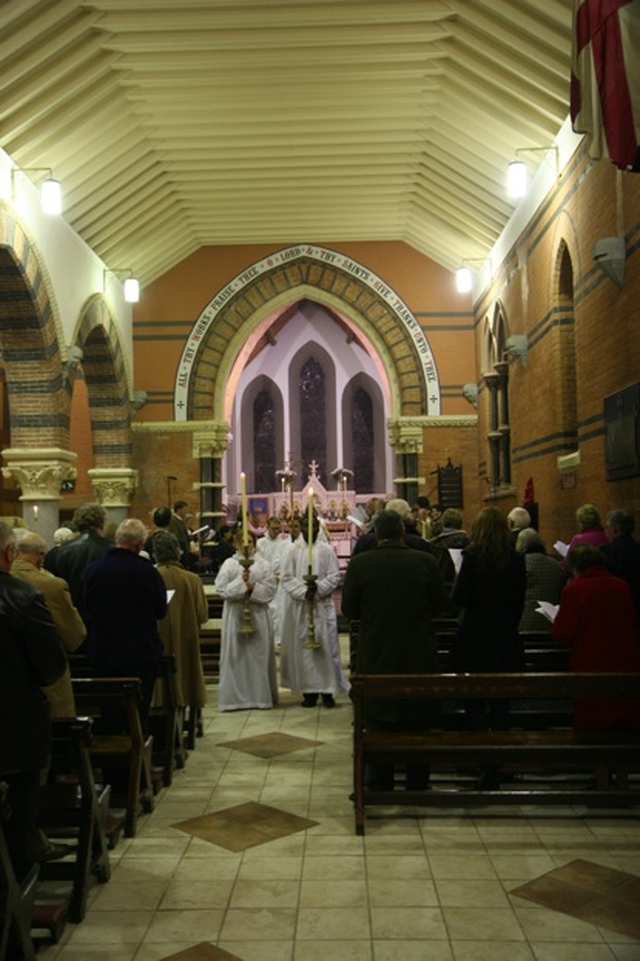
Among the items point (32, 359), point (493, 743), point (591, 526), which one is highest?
point (32, 359)

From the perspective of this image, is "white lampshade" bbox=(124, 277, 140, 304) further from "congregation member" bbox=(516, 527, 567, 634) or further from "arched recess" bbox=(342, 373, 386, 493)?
"arched recess" bbox=(342, 373, 386, 493)

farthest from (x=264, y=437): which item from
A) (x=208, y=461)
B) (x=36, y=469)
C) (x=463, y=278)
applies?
(x=36, y=469)

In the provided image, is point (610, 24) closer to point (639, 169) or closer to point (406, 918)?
point (639, 169)

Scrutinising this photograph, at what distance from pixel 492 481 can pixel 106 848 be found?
1180 centimetres

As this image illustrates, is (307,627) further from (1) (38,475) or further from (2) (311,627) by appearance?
(1) (38,475)

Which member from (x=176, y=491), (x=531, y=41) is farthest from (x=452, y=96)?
(x=176, y=491)

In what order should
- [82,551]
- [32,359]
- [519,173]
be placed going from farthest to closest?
[32,359] < [519,173] < [82,551]

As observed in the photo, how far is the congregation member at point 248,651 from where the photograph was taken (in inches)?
325

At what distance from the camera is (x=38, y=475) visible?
1229 cm

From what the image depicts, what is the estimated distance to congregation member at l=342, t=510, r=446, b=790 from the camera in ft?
17.9

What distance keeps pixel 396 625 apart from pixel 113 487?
11886 mm

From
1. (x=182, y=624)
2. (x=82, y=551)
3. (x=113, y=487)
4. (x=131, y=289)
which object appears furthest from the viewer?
(x=113, y=487)

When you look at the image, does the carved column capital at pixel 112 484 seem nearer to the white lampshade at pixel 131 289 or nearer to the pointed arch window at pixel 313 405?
the white lampshade at pixel 131 289

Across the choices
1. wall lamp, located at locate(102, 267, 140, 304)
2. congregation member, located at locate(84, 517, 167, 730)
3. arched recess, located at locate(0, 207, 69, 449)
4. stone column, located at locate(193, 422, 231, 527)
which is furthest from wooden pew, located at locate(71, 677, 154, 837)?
stone column, located at locate(193, 422, 231, 527)
